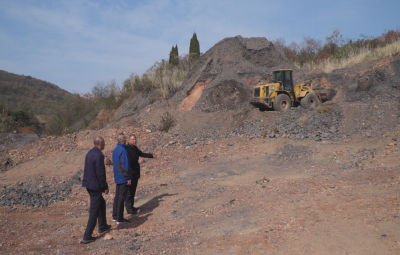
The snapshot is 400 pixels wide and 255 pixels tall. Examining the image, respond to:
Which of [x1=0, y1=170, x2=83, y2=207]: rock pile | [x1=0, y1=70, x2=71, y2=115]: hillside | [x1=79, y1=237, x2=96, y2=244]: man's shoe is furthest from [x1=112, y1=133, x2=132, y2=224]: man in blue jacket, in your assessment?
[x1=0, y1=70, x2=71, y2=115]: hillside

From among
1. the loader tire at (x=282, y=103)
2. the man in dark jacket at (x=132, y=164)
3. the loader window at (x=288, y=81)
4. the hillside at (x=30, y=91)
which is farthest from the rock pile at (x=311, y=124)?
the hillside at (x=30, y=91)

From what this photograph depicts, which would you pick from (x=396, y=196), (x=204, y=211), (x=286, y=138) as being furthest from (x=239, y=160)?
(x=396, y=196)

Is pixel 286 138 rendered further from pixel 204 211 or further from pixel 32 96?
pixel 32 96

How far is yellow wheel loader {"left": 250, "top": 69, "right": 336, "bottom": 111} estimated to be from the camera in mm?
13430

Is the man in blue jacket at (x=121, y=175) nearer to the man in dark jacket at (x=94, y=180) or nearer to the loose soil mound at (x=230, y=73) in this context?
the man in dark jacket at (x=94, y=180)

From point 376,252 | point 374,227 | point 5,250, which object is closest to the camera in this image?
point 376,252

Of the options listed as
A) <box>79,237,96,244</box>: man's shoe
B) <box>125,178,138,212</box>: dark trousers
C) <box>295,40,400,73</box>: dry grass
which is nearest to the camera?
<box>79,237,96,244</box>: man's shoe

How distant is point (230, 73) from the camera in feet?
59.9

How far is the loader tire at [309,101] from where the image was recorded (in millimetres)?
13435

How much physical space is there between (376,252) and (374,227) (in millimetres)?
551

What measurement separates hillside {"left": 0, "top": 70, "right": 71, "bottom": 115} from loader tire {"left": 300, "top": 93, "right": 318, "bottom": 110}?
32.4 m

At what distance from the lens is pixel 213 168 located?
9570 mm

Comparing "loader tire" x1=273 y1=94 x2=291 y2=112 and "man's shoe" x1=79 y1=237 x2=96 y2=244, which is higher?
"loader tire" x1=273 y1=94 x2=291 y2=112

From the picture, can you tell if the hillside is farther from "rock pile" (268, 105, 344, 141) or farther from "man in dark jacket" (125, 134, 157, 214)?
"man in dark jacket" (125, 134, 157, 214)
